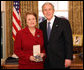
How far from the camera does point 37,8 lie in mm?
3996

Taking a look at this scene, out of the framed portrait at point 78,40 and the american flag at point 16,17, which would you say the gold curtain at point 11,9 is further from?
the framed portrait at point 78,40

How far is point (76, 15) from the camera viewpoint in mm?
4008

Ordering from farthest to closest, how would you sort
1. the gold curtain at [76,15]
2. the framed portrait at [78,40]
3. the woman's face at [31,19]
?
1. the gold curtain at [76,15]
2. the framed portrait at [78,40]
3. the woman's face at [31,19]

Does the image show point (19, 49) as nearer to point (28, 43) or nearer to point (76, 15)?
point (28, 43)

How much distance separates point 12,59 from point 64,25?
1.42 metres

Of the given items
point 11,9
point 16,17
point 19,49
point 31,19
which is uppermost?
point 11,9

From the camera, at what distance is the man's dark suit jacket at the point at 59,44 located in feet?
8.19

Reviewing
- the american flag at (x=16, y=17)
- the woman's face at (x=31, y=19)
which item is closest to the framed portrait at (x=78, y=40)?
the american flag at (x=16, y=17)

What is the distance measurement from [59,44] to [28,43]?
0.44 m

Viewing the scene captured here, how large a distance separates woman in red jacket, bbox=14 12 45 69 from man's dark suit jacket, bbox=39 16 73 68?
0.12 metres

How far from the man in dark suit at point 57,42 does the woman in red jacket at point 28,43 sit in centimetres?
12

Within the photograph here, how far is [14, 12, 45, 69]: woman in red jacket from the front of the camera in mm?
2488

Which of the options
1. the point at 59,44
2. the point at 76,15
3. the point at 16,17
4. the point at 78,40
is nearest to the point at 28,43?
the point at 59,44

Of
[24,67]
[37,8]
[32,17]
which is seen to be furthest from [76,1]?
[24,67]
